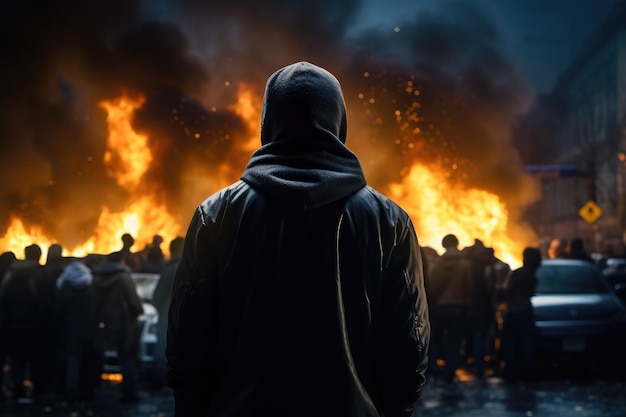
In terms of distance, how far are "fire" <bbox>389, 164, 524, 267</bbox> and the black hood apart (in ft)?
74.3

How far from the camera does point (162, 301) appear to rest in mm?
10078

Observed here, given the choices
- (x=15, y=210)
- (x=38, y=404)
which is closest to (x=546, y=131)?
(x=15, y=210)

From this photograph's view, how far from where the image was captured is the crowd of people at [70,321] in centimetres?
1034

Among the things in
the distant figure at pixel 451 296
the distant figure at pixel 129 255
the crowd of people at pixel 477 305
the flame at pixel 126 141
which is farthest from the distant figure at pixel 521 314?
the flame at pixel 126 141

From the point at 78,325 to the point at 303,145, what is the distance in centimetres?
803

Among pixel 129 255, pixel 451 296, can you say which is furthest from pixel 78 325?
pixel 451 296

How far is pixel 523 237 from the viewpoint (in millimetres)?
67438

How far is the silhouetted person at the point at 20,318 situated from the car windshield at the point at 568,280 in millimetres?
6543

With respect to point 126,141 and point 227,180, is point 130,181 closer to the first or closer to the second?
point 126,141

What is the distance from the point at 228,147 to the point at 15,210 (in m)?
7.77

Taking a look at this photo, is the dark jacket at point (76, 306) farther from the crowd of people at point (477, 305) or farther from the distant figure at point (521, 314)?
the distant figure at point (521, 314)

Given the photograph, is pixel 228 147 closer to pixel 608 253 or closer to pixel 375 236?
pixel 608 253

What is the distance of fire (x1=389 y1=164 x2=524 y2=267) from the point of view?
26.8 meters

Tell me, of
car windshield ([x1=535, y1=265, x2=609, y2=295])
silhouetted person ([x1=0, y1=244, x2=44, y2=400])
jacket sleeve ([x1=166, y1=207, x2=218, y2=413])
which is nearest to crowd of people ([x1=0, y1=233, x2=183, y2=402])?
silhouetted person ([x1=0, y1=244, x2=44, y2=400])
